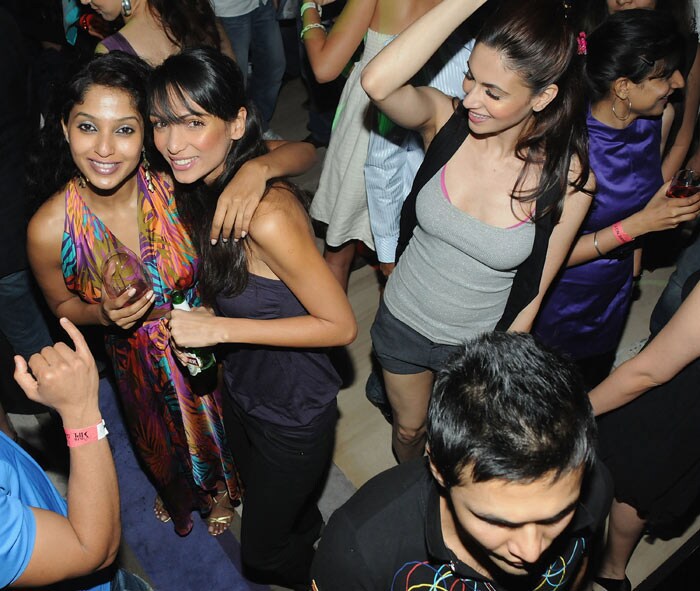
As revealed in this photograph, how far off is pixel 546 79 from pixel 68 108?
141 cm

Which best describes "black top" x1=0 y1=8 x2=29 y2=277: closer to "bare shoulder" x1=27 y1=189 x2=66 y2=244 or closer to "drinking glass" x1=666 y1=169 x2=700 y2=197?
"bare shoulder" x1=27 y1=189 x2=66 y2=244

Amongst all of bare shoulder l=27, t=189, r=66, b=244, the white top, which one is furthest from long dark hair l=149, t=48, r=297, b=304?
the white top

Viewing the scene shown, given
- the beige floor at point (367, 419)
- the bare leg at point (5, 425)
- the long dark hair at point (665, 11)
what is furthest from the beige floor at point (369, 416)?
the long dark hair at point (665, 11)

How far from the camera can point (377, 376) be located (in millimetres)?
3217

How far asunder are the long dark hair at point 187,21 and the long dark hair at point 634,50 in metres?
1.54

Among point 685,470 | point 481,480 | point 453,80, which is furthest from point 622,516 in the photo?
point 453,80

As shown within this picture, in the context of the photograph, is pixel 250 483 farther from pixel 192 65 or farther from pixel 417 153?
pixel 417 153

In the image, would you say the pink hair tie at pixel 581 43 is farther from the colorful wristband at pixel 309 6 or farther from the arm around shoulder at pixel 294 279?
the colorful wristband at pixel 309 6

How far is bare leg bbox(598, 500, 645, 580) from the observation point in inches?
97.0

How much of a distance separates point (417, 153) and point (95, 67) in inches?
53.3

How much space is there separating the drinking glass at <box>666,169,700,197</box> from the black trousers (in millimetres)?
1381

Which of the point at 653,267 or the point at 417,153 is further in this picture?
the point at 653,267

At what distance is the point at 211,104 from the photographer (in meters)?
1.95

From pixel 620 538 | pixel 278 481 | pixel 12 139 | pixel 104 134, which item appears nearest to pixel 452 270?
pixel 278 481
